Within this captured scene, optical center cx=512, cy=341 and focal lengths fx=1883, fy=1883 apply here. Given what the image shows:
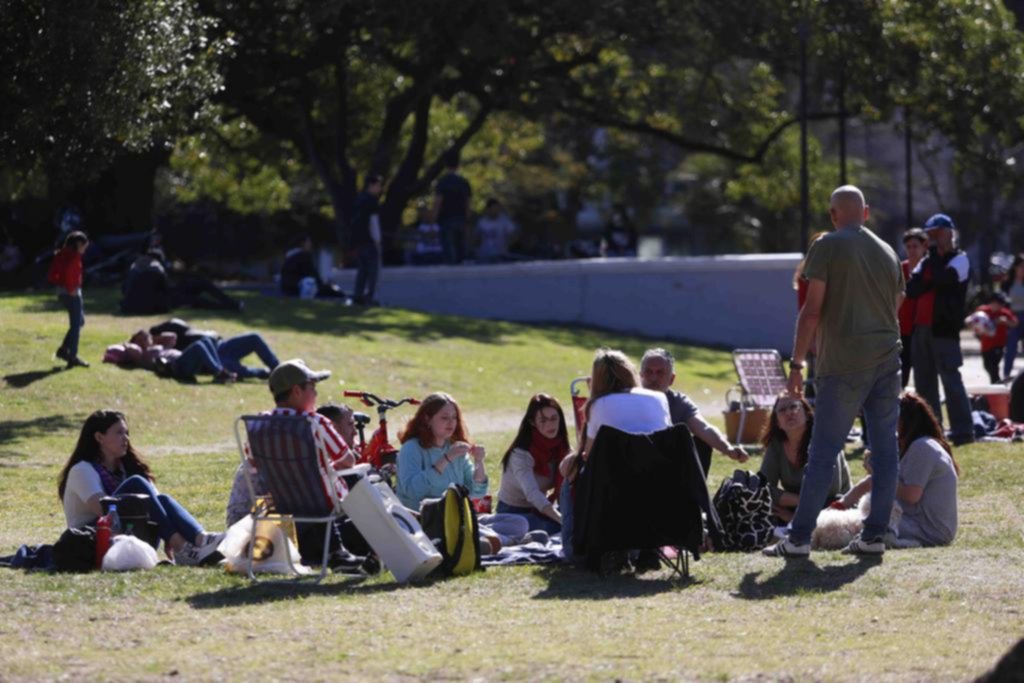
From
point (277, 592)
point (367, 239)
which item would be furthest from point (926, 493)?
point (367, 239)

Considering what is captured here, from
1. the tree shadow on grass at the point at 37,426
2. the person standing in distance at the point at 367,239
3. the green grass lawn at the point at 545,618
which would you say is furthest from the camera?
the person standing in distance at the point at 367,239

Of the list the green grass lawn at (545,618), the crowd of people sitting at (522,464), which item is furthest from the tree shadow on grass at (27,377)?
the crowd of people sitting at (522,464)

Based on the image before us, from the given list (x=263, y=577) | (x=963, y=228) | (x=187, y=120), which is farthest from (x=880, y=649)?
(x=963, y=228)

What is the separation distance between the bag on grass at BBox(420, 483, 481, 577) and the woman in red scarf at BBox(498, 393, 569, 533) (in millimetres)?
1317

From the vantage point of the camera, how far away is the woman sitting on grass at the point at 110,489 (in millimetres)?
10375

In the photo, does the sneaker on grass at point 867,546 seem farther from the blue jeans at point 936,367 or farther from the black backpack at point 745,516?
the blue jeans at point 936,367

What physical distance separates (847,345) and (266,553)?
3190 mm

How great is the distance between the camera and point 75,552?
32.7 ft

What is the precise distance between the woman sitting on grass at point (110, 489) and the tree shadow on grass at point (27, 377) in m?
9.32

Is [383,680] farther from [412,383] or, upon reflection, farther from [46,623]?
[412,383]

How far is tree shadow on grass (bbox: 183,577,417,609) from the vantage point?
29.2 feet

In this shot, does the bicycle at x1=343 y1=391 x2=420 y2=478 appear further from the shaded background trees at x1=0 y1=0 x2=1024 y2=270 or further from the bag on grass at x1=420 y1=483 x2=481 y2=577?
the shaded background trees at x1=0 y1=0 x2=1024 y2=270

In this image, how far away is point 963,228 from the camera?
5106cm

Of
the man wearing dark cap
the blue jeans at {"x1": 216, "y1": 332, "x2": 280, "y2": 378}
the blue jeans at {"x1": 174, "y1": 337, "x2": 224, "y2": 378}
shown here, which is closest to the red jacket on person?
the blue jeans at {"x1": 174, "y1": 337, "x2": 224, "y2": 378}
